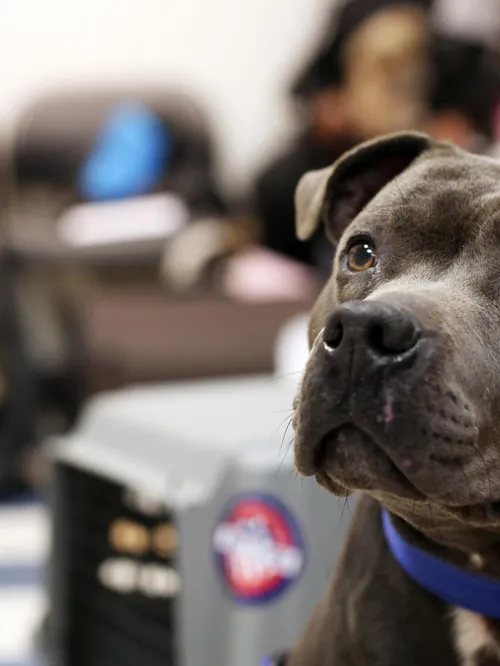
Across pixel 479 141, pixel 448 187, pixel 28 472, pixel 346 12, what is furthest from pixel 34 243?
pixel 448 187

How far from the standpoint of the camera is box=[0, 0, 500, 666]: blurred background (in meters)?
1.70

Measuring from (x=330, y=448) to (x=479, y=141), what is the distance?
9.31ft

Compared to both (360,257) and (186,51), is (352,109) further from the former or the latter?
(360,257)

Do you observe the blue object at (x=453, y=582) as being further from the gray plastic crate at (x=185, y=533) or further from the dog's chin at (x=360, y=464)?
the gray plastic crate at (x=185, y=533)

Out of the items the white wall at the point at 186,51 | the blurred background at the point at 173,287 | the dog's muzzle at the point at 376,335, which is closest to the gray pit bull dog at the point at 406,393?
the dog's muzzle at the point at 376,335

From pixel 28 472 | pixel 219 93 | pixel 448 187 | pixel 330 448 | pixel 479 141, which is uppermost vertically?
pixel 448 187

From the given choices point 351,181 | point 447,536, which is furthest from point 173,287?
point 447,536

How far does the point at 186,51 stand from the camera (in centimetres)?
520

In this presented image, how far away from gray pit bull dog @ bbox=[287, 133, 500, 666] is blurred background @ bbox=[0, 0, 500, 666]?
282 millimetres

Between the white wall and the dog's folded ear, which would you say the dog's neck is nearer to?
the dog's folded ear

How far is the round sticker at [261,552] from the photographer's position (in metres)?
1.65

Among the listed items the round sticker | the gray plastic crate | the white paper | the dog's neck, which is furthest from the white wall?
the dog's neck

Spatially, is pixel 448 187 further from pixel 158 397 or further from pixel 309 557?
pixel 158 397

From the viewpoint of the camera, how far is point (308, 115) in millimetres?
4168
